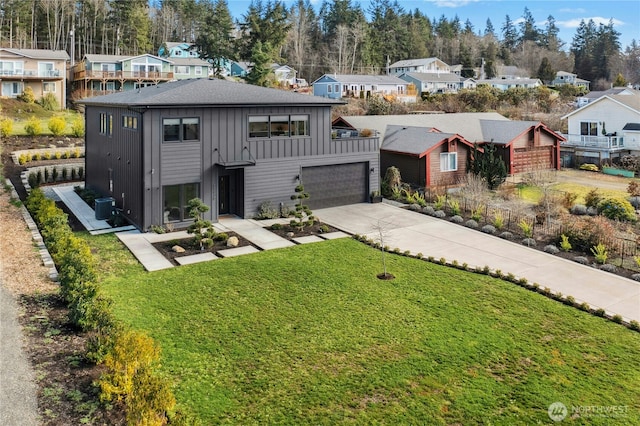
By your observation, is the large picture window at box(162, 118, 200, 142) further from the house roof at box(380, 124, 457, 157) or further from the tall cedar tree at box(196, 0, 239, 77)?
the tall cedar tree at box(196, 0, 239, 77)

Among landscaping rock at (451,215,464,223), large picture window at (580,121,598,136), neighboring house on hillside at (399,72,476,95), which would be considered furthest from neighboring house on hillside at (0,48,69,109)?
large picture window at (580,121,598,136)

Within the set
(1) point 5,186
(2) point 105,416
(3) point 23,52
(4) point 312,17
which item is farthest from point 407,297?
(4) point 312,17

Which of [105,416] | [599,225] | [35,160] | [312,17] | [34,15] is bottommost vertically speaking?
[105,416]

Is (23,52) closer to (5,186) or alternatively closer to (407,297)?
(5,186)

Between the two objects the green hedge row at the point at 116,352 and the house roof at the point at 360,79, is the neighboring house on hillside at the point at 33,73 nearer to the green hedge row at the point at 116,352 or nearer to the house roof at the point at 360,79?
the house roof at the point at 360,79

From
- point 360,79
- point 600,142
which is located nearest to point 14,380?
point 600,142

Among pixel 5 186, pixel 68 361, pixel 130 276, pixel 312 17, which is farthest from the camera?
pixel 312 17

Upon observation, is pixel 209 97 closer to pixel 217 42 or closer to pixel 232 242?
pixel 232 242
